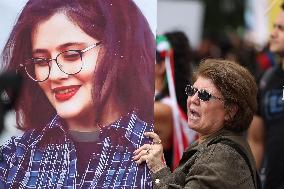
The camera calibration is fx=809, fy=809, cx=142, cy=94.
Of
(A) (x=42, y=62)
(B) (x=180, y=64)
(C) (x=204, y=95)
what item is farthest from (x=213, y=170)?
(B) (x=180, y=64)

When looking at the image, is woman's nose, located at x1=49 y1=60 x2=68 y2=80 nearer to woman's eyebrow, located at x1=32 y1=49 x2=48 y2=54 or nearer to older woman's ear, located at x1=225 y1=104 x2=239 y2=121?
woman's eyebrow, located at x1=32 y1=49 x2=48 y2=54

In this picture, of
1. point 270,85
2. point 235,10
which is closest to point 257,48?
point 270,85

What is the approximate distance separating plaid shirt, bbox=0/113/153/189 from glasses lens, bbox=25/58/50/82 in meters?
0.19

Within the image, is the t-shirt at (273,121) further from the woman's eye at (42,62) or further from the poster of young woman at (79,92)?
the woman's eye at (42,62)

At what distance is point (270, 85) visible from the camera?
5.65 metres

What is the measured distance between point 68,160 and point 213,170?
62 cm

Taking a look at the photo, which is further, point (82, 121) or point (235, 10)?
point (235, 10)

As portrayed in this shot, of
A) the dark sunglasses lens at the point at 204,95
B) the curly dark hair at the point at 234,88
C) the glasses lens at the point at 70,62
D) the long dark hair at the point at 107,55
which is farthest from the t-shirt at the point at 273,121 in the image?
the glasses lens at the point at 70,62

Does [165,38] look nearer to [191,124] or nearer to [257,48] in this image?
[191,124]

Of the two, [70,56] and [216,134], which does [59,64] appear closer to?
[70,56]

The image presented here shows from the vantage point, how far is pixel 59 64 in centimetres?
348

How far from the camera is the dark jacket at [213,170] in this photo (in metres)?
3.34

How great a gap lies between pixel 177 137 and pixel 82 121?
1.75m

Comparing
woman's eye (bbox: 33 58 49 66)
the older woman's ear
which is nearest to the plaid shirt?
woman's eye (bbox: 33 58 49 66)
